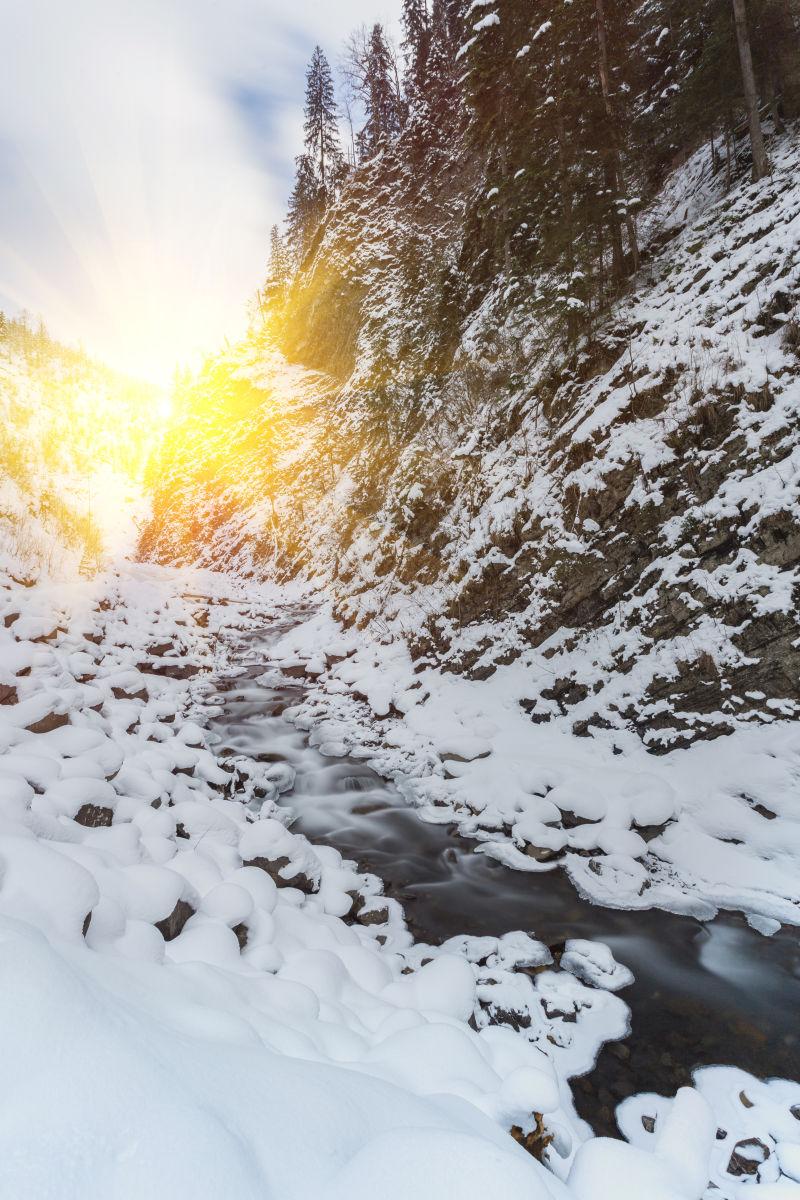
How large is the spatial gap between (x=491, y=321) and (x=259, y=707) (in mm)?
14114

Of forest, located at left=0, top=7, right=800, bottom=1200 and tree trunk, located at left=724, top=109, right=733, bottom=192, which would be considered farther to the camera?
tree trunk, located at left=724, top=109, right=733, bottom=192

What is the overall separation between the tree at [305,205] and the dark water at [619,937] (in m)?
50.5

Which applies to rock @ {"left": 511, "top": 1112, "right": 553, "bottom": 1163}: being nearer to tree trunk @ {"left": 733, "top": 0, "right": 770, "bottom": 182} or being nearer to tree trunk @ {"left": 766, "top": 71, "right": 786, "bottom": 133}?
tree trunk @ {"left": 733, "top": 0, "right": 770, "bottom": 182}

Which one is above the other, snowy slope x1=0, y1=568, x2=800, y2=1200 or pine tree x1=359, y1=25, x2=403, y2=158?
pine tree x1=359, y1=25, x2=403, y2=158

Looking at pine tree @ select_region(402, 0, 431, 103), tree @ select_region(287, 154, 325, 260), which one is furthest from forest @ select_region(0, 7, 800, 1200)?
tree @ select_region(287, 154, 325, 260)

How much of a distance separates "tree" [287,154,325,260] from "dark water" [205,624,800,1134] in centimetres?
5054

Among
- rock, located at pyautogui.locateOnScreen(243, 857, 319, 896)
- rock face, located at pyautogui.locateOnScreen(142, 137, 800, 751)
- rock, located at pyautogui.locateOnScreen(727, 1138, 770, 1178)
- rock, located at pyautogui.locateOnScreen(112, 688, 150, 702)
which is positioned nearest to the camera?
rock, located at pyautogui.locateOnScreen(727, 1138, 770, 1178)

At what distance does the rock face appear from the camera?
6797 millimetres

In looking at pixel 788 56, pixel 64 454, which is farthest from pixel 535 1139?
pixel 64 454

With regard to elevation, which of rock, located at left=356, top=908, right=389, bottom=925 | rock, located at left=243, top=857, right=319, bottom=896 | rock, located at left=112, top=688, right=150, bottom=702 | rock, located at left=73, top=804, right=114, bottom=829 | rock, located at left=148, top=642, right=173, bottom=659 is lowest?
rock, located at left=356, top=908, right=389, bottom=925

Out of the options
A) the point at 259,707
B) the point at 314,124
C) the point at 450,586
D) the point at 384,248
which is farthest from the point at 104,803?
the point at 314,124

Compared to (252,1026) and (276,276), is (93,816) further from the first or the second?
(276,276)

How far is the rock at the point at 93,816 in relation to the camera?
4.16 metres

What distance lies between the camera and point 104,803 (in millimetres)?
4410
